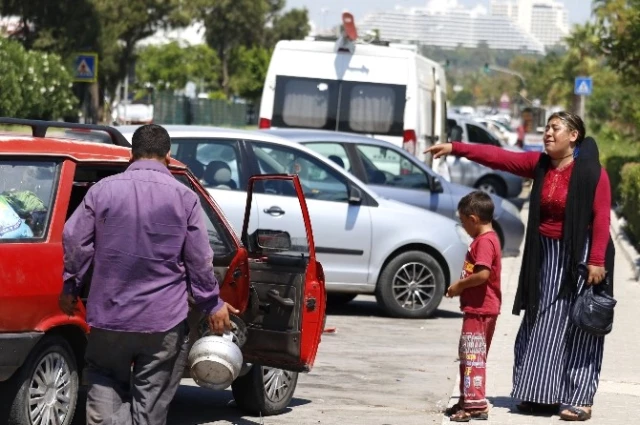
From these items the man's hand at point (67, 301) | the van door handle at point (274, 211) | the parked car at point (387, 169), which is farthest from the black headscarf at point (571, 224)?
the parked car at point (387, 169)

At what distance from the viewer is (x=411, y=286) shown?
541 inches

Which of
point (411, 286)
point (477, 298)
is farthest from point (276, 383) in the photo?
point (411, 286)

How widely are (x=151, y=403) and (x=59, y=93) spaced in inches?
1431

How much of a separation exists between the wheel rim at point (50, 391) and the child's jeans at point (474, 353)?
Answer: 2377mm

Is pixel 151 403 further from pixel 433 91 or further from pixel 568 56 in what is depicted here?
pixel 568 56

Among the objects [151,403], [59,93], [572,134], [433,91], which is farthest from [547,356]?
[59,93]

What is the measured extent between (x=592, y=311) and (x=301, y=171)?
543 centimetres

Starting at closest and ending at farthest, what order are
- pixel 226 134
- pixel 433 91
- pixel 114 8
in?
1. pixel 226 134
2. pixel 433 91
3. pixel 114 8

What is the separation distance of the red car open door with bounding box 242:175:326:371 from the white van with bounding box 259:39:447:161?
12.7 m

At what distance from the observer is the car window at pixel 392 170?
52.7 feet

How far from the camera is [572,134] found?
8328 millimetres

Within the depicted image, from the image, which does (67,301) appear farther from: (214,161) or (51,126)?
(214,161)

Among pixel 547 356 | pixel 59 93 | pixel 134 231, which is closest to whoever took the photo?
pixel 134 231

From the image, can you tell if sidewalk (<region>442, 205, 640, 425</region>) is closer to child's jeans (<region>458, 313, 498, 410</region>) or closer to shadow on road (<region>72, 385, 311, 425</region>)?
child's jeans (<region>458, 313, 498, 410</region>)
